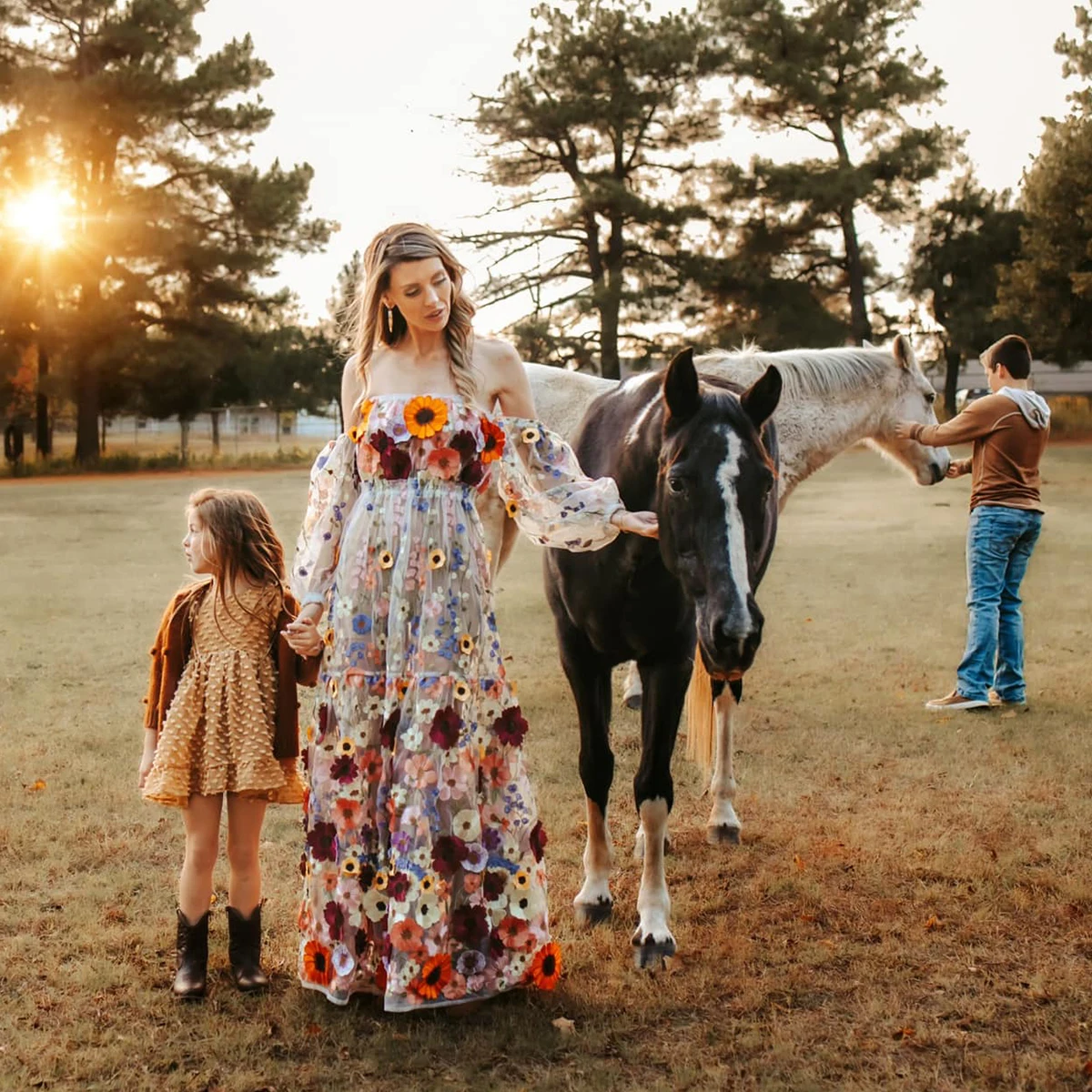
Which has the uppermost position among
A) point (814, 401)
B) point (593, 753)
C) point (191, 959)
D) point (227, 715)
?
point (814, 401)

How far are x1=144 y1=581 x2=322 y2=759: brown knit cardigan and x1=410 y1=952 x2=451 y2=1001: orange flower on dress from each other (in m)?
0.70

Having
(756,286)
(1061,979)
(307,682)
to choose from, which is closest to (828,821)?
(1061,979)

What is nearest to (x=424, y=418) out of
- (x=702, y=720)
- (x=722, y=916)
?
(x=722, y=916)

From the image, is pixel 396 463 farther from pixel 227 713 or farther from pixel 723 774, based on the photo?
pixel 723 774

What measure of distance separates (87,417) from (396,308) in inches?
1152

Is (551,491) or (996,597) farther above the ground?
(551,491)

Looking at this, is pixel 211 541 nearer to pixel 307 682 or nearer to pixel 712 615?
pixel 307 682

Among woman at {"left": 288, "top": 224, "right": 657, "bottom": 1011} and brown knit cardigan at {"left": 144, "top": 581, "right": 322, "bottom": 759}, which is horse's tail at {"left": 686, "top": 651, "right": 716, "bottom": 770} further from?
brown knit cardigan at {"left": 144, "top": 581, "right": 322, "bottom": 759}

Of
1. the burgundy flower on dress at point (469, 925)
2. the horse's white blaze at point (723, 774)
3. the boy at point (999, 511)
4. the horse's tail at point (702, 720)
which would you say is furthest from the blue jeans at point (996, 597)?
the burgundy flower on dress at point (469, 925)

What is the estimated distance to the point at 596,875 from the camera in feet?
12.1

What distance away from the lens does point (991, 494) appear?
632 centimetres

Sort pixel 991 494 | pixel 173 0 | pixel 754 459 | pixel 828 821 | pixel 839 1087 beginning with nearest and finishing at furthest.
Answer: pixel 839 1087 → pixel 754 459 → pixel 828 821 → pixel 991 494 → pixel 173 0

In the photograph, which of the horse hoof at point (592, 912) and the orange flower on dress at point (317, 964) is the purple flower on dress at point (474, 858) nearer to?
the orange flower on dress at point (317, 964)

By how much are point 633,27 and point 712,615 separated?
29.6 metres
